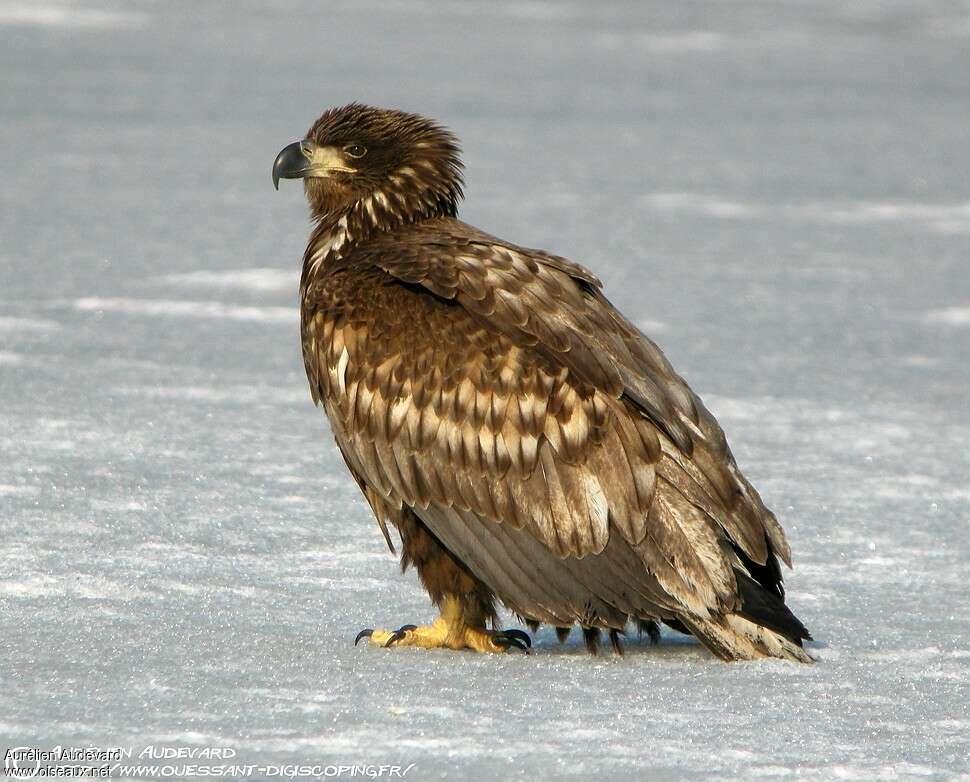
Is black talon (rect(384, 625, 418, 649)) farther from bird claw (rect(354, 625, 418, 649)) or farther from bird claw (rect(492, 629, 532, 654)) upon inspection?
bird claw (rect(492, 629, 532, 654))

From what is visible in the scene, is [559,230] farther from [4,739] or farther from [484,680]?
[4,739]

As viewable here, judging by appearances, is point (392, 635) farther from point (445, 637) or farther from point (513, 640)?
point (513, 640)

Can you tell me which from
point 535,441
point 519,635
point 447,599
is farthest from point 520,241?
point 535,441

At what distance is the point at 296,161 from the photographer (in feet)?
20.9

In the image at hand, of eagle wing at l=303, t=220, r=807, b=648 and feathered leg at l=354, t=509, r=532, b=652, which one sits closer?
eagle wing at l=303, t=220, r=807, b=648

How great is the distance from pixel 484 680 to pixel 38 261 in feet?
22.9

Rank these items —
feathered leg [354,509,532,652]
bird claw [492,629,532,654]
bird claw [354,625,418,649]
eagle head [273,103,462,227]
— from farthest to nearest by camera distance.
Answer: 1. eagle head [273,103,462,227]
2. bird claw [492,629,532,654]
3. feathered leg [354,509,532,652]
4. bird claw [354,625,418,649]

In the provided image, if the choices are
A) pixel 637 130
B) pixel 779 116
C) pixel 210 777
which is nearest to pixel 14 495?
pixel 210 777

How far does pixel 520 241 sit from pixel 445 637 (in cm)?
690

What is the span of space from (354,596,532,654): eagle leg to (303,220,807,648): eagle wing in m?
0.21

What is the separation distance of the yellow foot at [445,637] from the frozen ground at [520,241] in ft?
0.35

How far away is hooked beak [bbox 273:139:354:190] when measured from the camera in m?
6.33

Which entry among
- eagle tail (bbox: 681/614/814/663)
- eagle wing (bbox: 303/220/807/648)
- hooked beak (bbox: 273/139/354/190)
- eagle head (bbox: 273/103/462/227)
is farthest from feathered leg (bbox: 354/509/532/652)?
hooked beak (bbox: 273/139/354/190)

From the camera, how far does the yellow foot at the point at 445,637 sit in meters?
5.35
